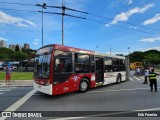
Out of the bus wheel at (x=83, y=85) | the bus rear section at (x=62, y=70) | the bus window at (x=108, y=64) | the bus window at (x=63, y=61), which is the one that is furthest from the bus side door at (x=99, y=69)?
the bus window at (x=63, y=61)

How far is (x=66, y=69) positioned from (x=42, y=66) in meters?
1.39

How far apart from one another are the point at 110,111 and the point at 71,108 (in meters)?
1.72

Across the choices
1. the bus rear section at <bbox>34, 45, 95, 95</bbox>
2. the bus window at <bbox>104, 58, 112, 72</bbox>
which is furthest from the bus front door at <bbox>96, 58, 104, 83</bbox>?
the bus rear section at <bbox>34, 45, 95, 95</bbox>

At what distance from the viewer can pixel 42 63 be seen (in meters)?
12.1

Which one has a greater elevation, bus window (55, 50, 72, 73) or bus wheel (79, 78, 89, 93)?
bus window (55, 50, 72, 73)

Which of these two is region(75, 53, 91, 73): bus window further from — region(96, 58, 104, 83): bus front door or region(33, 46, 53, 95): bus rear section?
region(33, 46, 53, 95): bus rear section

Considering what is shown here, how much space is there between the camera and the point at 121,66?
795 inches

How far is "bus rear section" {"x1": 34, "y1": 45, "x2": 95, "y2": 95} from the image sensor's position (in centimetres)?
1139

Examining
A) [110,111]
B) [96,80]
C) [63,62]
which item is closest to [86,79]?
[96,80]

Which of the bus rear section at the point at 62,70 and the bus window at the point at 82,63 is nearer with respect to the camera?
the bus rear section at the point at 62,70

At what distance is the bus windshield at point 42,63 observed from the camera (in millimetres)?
11578

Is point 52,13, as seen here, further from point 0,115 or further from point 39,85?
point 0,115

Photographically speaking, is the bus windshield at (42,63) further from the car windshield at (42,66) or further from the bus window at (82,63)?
the bus window at (82,63)

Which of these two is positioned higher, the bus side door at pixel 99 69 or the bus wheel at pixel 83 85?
the bus side door at pixel 99 69
